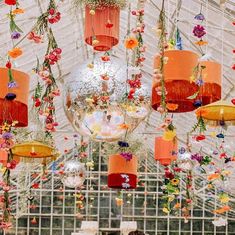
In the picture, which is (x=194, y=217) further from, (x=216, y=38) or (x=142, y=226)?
(x=216, y=38)

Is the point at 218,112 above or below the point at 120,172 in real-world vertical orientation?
above

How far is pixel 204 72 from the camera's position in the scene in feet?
15.0

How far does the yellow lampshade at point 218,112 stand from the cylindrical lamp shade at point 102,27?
666 mm

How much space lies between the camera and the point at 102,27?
173 inches

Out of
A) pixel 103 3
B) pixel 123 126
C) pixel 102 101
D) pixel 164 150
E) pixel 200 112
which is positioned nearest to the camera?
pixel 103 3

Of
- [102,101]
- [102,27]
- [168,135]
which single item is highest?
[102,27]

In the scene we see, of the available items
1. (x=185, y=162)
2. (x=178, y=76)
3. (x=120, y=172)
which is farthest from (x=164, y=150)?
(x=178, y=76)

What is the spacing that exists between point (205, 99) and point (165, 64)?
20.0 inches

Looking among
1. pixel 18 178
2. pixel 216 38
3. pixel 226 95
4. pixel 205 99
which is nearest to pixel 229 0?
pixel 216 38

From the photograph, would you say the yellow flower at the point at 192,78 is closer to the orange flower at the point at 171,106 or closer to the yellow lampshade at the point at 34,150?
the orange flower at the point at 171,106

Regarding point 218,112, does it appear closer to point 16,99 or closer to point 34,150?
point 16,99

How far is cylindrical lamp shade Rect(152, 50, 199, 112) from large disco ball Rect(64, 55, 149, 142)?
0.50m

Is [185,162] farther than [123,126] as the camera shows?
Yes

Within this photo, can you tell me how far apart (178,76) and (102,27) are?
1.65 ft
